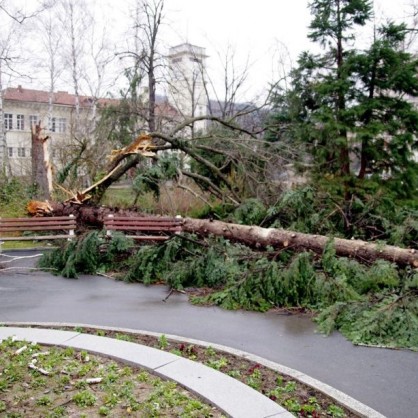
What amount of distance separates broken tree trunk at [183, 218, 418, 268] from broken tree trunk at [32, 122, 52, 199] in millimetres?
6796

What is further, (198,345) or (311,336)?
(311,336)

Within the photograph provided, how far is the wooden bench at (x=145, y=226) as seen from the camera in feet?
32.6

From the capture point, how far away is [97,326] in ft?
19.6

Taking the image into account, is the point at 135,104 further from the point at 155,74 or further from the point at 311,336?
the point at 311,336

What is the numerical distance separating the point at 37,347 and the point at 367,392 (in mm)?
3300

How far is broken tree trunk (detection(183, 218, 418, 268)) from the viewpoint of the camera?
7141mm

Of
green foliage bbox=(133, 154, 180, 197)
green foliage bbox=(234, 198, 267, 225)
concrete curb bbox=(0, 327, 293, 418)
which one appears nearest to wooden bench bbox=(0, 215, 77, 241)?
green foliage bbox=(133, 154, 180, 197)

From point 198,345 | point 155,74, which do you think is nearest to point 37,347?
point 198,345

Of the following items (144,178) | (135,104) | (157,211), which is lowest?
(157,211)

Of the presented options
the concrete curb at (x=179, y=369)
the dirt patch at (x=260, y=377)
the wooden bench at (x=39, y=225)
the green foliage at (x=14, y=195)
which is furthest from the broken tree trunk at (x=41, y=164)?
the dirt patch at (x=260, y=377)

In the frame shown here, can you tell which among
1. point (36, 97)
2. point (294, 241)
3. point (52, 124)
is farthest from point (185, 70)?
point (36, 97)

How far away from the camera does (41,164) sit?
1633 centimetres

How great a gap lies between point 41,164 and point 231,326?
40.0 ft

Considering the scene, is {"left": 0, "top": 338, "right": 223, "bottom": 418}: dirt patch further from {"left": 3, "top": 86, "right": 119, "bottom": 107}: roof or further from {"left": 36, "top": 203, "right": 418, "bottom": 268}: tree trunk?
{"left": 3, "top": 86, "right": 119, "bottom": 107}: roof
